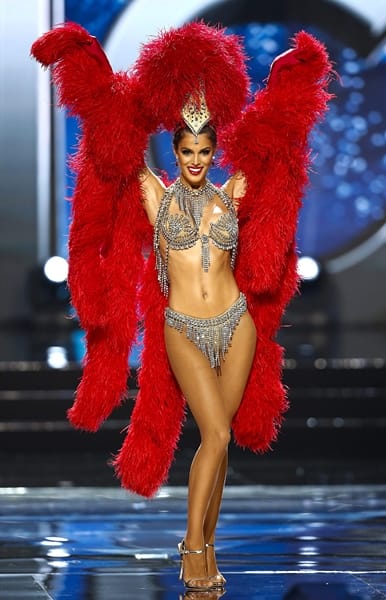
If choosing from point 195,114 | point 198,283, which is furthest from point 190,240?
point 195,114

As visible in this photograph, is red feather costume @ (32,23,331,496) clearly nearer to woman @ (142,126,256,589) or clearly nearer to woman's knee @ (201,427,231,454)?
woman @ (142,126,256,589)

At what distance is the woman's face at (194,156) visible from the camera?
12.7ft

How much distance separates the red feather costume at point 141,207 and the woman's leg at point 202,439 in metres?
0.24

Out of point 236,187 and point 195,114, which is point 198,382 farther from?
point 195,114

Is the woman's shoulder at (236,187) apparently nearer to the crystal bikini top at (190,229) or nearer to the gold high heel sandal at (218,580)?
the crystal bikini top at (190,229)

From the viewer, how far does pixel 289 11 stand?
10445mm

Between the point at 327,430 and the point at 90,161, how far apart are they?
9.91 ft

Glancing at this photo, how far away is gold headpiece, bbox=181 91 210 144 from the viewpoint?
3873 millimetres

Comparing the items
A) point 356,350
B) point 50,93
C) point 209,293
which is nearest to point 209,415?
point 209,293

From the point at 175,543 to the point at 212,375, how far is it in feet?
3.09

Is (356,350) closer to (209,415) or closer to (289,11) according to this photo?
(289,11)

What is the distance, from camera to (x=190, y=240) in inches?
153

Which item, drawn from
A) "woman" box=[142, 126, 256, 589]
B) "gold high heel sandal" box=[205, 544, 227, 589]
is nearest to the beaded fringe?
"woman" box=[142, 126, 256, 589]

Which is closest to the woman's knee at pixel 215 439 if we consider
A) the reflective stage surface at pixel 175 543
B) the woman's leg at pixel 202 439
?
the woman's leg at pixel 202 439
